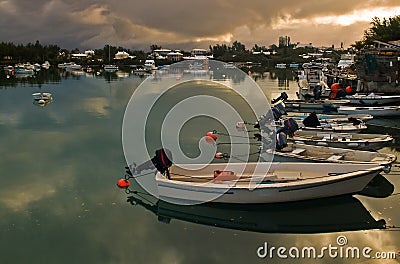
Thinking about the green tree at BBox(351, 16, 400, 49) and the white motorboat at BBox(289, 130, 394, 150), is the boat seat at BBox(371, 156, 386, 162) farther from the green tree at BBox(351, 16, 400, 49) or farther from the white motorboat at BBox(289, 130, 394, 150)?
the green tree at BBox(351, 16, 400, 49)

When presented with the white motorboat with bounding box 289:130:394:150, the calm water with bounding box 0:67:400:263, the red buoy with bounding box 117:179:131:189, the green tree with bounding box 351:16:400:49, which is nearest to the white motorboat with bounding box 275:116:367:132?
the white motorboat with bounding box 289:130:394:150

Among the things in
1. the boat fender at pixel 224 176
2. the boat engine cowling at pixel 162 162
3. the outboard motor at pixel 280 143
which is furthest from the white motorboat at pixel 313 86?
the boat engine cowling at pixel 162 162

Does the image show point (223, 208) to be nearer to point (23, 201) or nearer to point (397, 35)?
point (23, 201)

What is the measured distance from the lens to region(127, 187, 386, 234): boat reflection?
1089 cm

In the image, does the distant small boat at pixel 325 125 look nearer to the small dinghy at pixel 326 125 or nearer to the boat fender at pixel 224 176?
the small dinghy at pixel 326 125

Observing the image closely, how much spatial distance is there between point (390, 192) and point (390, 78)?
81.2ft

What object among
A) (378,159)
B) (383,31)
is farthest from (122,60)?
(378,159)

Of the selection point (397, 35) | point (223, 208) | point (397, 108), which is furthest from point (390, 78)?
point (223, 208)

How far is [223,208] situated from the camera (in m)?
11.7

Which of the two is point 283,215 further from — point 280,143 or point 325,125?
point 325,125

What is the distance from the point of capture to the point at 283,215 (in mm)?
11406

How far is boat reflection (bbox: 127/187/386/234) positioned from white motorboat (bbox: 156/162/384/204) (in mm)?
234

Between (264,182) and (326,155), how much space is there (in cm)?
361

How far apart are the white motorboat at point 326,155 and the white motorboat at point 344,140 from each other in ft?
5.37
